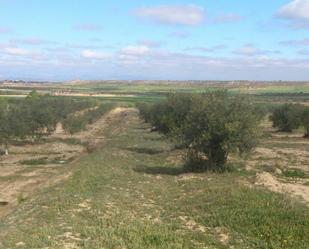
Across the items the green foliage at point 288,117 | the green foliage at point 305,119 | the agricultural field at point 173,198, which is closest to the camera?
the agricultural field at point 173,198

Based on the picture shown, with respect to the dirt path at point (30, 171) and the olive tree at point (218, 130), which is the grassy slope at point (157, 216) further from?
the dirt path at point (30, 171)

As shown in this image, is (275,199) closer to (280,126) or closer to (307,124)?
(307,124)

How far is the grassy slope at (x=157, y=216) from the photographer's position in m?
16.7

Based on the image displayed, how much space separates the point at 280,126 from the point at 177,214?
65174mm

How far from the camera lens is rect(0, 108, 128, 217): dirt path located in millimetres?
33281

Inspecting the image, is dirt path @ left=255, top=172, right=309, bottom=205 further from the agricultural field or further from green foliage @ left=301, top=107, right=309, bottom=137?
green foliage @ left=301, top=107, right=309, bottom=137

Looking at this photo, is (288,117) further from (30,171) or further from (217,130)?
(217,130)

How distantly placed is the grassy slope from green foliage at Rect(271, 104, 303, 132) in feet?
161

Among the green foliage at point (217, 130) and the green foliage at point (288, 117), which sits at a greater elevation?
the green foliage at point (217, 130)

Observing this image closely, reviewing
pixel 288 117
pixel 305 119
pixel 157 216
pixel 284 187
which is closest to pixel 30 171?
pixel 284 187

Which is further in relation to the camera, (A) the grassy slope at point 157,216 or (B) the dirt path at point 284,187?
(B) the dirt path at point 284,187

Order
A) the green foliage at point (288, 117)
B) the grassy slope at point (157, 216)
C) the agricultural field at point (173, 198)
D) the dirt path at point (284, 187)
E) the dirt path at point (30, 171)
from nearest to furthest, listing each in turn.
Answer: the grassy slope at point (157, 216)
the agricultural field at point (173, 198)
the dirt path at point (284, 187)
the dirt path at point (30, 171)
the green foliage at point (288, 117)

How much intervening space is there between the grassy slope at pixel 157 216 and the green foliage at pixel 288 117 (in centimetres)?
4901

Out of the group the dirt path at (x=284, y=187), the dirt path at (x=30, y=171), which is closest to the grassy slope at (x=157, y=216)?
the dirt path at (x=284, y=187)
